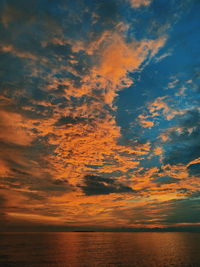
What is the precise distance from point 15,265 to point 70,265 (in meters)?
12.8

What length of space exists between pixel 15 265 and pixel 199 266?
42469 mm

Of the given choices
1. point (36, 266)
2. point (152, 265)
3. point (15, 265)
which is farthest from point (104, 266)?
point (15, 265)

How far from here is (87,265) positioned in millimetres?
45781

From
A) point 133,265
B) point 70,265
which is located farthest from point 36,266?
point 133,265

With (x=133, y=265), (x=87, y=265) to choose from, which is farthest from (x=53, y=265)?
(x=133, y=265)

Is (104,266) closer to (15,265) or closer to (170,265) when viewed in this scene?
(170,265)

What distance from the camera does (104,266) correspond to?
4512cm

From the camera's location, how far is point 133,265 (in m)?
45.8

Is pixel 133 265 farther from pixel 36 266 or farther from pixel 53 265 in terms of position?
pixel 36 266

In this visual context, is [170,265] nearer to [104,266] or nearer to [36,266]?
[104,266]

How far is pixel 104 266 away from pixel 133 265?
6976 mm

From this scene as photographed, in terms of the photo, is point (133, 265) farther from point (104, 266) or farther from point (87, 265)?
point (87, 265)

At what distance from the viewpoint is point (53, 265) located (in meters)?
45.4

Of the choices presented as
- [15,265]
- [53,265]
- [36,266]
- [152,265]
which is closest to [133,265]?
[152,265]
